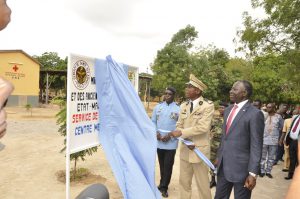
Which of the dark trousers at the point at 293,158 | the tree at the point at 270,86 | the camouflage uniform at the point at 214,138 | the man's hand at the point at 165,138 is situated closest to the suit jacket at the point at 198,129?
the man's hand at the point at 165,138

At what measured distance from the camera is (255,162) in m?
3.74

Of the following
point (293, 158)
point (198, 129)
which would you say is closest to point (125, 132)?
point (198, 129)

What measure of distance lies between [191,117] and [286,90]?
25.4 metres

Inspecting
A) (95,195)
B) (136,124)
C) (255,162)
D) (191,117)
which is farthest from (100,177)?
(95,195)

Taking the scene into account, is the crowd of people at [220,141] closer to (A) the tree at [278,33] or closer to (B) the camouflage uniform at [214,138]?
(B) the camouflage uniform at [214,138]

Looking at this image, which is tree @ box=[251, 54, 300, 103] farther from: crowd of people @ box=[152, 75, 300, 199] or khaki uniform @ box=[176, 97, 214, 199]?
khaki uniform @ box=[176, 97, 214, 199]

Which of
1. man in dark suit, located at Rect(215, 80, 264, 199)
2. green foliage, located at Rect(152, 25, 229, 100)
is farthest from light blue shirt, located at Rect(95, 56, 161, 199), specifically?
green foliage, located at Rect(152, 25, 229, 100)

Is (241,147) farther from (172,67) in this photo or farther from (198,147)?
(172,67)

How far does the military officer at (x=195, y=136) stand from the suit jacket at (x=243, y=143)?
30.1 inches

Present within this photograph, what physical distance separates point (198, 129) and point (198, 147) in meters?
0.30

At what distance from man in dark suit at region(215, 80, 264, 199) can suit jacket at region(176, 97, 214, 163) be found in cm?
65

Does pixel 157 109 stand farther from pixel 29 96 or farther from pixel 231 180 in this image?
pixel 29 96

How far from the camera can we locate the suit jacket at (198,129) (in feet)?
15.7

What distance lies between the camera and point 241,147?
396 cm
